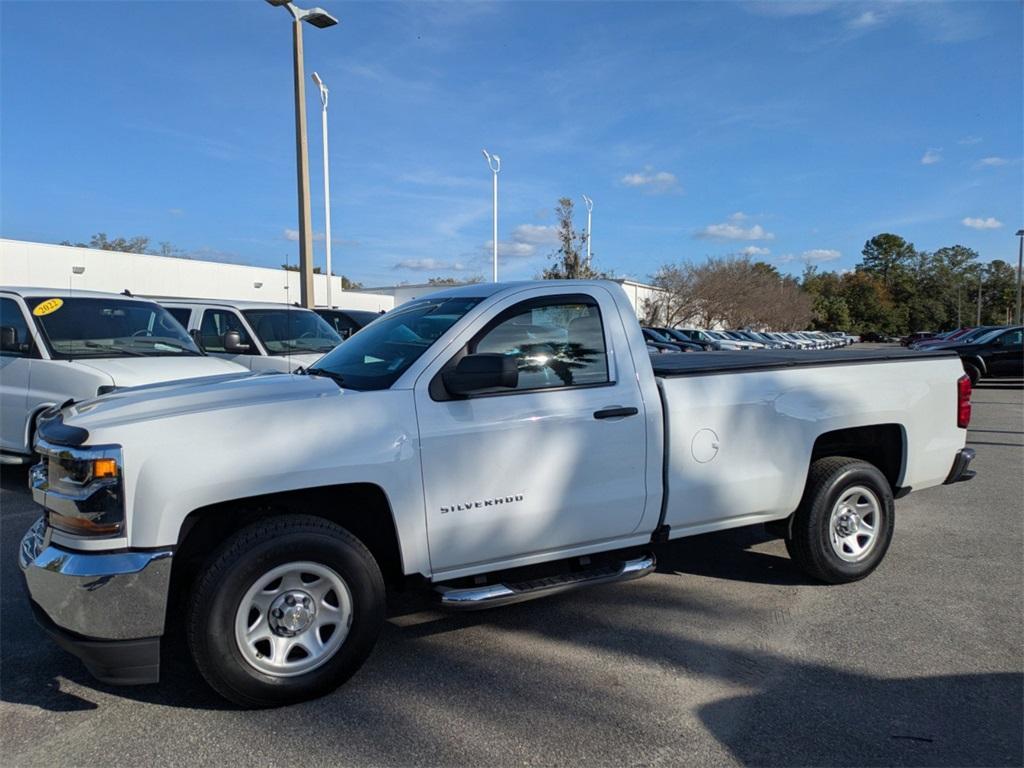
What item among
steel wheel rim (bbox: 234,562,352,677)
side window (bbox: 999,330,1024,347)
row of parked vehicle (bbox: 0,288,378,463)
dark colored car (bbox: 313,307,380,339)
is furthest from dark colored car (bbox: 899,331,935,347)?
steel wheel rim (bbox: 234,562,352,677)

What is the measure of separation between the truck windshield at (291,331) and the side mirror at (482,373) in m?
6.55

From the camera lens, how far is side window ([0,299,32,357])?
7074mm

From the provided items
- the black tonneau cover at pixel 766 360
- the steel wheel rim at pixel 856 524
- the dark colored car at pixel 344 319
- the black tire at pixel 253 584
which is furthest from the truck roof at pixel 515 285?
the dark colored car at pixel 344 319

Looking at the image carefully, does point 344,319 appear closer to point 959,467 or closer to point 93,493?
point 959,467

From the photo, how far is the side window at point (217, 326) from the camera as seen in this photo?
9.75 m

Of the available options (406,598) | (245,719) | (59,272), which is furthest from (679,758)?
(59,272)

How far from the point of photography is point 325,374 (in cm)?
397

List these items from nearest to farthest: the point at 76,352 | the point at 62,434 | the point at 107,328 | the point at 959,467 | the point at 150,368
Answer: the point at 62,434 < the point at 959,467 < the point at 150,368 < the point at 76,352 < the point at 107,328

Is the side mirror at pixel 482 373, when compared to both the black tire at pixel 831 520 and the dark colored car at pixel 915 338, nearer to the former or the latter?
the black tire at pixel 831 520

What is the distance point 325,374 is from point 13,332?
5053 mm

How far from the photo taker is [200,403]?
10.5 ft

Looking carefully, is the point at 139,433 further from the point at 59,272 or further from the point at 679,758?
the point at 59,272

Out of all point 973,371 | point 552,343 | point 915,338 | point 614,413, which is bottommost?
point 973,371

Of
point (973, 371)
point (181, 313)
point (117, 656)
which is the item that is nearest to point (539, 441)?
point (117, 656)
